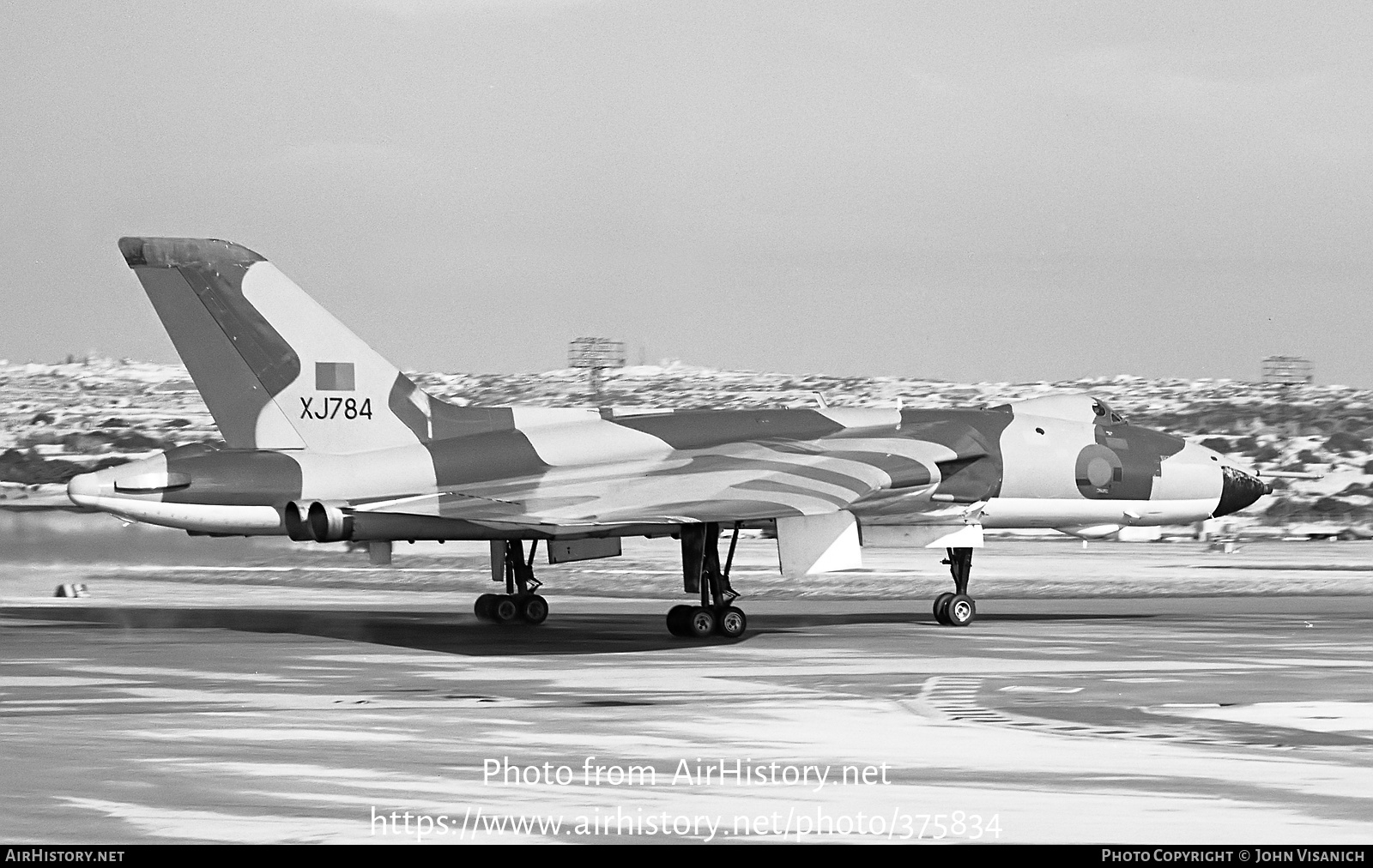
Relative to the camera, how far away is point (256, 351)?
72.4 ft

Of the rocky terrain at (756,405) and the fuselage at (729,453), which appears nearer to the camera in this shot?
the fuselage at (729,453)

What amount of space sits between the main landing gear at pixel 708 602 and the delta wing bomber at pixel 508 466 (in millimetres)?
27

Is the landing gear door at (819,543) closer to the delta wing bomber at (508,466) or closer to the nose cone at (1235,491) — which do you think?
the delta wing bomber at (508,466)

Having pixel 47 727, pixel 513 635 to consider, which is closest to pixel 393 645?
pixel 513 635

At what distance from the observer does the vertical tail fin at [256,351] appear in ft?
71.9

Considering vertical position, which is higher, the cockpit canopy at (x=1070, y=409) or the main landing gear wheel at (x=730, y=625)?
the cockpit canopy at (x=1070, y=409)

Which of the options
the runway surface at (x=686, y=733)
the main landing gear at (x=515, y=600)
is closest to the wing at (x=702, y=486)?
the runway surface at (x=686, y=733)

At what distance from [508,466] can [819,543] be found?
3890 mm

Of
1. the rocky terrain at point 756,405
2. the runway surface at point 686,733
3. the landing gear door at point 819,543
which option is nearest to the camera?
the runway surface at point 686,733

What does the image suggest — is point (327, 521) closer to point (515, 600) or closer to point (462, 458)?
point (462, 458)

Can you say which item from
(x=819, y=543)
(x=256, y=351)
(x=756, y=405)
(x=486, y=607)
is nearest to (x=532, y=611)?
(x=486, y=607)

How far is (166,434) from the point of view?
288 feet

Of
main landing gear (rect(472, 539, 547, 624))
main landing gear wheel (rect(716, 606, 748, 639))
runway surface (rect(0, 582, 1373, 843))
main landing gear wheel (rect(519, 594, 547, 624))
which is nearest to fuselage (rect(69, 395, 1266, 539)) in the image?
main landing gear wheel (rect(716, 606, 748, 639))

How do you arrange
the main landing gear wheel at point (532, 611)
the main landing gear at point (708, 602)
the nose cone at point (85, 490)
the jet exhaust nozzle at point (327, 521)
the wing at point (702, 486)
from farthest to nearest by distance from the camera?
the main landing gear wheel at point (532, 611) → the main landing gear at point (708, 602) → the nose cone at point (85, 490) → the wing at point (702, 486) → the jet exhaust nozzle at point (327, 521)
